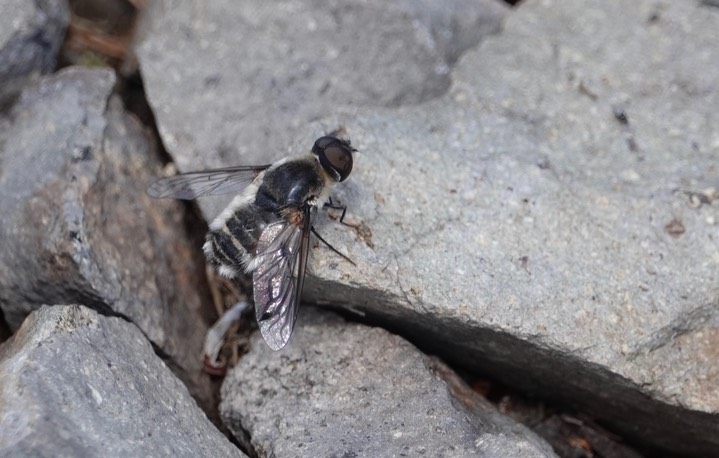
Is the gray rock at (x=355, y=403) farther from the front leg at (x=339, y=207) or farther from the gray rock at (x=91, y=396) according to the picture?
the front leg at (x=339, y=207)

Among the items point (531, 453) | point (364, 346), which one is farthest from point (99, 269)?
point (531, 453)

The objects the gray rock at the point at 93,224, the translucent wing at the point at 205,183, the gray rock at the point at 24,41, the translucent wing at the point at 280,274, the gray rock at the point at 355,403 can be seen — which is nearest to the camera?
the gray rock at the point at 355,403

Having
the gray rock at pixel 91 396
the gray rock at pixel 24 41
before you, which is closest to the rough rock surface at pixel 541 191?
the gray rock at pixel 24 41

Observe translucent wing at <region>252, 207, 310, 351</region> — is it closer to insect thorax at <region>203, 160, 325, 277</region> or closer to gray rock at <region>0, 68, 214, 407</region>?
insect thorax at <region>203, 160, 325, 277</region>

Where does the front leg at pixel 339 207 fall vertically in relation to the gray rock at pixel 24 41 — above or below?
below

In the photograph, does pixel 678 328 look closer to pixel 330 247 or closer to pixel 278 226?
pixel 330 247

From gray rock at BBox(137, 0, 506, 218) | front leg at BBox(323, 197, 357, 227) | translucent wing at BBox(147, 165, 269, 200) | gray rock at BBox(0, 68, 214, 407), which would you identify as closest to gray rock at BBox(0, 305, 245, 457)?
gray rock at BBox(0, 68, 214, 407)

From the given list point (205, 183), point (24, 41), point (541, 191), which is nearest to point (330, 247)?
point (205, 183)
